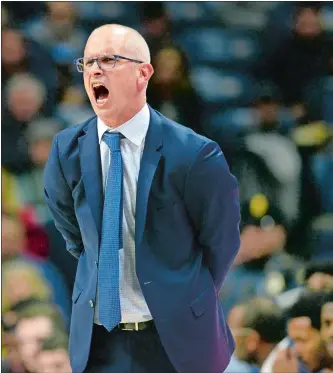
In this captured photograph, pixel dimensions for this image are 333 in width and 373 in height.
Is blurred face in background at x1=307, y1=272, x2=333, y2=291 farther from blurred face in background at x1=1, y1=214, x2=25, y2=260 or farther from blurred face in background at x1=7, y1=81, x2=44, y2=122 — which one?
blurred face in background at x1=7, y1=81, x2=44, y2=122

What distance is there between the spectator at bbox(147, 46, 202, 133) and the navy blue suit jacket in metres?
0.58

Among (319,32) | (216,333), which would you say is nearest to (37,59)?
(319,32)

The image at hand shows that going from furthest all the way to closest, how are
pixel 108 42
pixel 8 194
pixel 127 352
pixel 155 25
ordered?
pixel 8 194 → pixel 155 25 → pixel 127 352 → pixel 108 42

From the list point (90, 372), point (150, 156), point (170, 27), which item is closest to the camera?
point (150, 156)

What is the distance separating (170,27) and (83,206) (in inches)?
34.9

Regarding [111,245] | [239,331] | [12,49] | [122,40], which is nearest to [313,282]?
[239,331]

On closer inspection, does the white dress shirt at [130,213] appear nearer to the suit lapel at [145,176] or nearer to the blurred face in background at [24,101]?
the suit lapel at [145,176]

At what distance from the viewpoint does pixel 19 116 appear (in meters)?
2.32

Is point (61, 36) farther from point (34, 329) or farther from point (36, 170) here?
point (34, 329)

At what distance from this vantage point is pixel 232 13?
88.3 inches

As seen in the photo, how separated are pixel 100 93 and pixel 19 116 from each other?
2.66ft

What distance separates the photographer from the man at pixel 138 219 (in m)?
1.57

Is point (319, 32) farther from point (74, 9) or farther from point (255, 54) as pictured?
point (74, 9)

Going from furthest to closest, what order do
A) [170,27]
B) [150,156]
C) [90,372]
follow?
[170,27] < [90,372] < [150,156]
